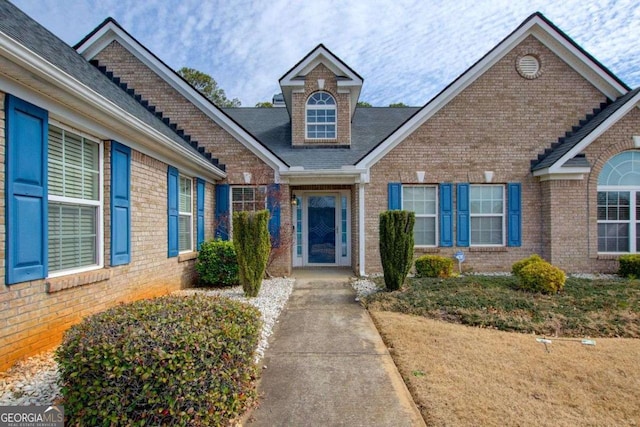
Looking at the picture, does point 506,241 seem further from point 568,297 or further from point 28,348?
point 28,348

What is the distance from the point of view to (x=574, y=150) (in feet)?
29.1

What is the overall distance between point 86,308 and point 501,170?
9870 mm

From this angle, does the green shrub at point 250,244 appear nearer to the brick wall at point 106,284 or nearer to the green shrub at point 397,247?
the brick wall at point 106,284

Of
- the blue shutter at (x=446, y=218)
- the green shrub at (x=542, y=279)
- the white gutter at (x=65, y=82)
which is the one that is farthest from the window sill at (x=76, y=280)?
the blue shutter at (x=446, y=218)

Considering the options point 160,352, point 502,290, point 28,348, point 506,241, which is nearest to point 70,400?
point 160,352

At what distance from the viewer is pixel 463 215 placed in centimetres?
955

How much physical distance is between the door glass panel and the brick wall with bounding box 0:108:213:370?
13.5 ft

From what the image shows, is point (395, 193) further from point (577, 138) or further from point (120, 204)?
point (120, 204)

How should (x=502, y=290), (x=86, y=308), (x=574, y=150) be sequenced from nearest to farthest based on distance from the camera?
1. (x=86, y=308)
2. (x=502, y=290)
3. (x=574, y=150)

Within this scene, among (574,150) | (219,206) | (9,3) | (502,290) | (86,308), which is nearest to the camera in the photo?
(86,308)

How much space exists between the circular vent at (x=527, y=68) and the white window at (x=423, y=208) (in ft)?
13.2

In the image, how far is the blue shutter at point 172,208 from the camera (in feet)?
23.3

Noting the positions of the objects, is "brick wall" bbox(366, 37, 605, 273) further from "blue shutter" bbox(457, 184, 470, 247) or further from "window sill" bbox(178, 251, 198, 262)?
"window sill" bbox(178, 251, 198, 262)

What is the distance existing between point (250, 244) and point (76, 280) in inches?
118
